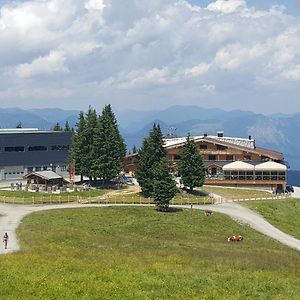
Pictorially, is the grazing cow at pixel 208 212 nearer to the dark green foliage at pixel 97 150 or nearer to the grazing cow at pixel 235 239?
the grazing cow at pixel 235 239

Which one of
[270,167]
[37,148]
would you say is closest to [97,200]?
[270,167]

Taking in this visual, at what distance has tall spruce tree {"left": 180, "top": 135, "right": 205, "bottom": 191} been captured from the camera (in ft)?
279

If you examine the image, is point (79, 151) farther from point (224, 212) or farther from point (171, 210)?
point (224, 212)

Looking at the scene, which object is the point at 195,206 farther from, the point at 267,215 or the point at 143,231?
the point at 143,231

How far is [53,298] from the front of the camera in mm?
26594

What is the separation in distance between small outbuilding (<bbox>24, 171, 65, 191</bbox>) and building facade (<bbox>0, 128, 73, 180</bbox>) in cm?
2516

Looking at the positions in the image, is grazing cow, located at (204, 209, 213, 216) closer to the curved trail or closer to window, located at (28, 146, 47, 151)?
the curved trail

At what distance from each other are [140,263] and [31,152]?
84.3 meters

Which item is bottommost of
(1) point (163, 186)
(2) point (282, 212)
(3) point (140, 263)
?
(3) point (140, 263)

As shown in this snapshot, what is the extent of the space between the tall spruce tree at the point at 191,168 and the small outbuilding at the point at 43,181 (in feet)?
65.9

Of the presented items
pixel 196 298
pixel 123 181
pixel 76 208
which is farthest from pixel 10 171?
pixel 196 298

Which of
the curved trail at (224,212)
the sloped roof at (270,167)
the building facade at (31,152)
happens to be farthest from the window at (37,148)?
the sloped roof at (270,167)

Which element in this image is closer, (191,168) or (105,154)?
(191,168)

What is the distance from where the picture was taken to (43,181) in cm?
8769
